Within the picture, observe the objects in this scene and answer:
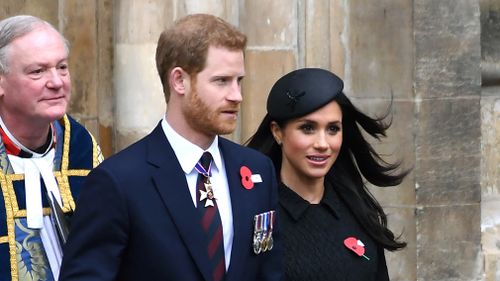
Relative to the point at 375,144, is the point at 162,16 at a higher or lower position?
higher

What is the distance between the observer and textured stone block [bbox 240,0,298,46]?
5605mm

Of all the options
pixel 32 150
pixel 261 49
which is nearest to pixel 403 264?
pixel 261 49

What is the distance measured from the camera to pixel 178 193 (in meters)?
3.20

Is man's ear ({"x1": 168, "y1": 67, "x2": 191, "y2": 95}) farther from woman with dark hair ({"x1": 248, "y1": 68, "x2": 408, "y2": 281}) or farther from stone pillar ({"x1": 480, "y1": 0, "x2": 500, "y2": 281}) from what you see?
stone pillar ({"x1": 480, "y1": 0, "x2": 500, "y2": 281})

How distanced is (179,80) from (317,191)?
104 cm

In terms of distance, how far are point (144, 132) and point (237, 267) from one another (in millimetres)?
2244

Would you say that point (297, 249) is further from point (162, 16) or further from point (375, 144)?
point (375, 144)

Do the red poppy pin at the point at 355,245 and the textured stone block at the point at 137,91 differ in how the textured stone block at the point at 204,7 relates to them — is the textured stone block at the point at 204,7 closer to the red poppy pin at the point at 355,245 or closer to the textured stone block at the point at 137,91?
the textured stone block at the point at 137,91

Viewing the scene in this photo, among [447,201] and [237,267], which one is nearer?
[237,267]

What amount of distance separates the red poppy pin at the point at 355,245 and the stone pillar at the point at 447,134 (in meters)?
2.17

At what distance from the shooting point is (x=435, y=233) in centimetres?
621

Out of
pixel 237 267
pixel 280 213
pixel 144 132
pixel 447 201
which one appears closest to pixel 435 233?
pixel 447 201

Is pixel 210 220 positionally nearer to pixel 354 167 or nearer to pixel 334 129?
pixel 334 129

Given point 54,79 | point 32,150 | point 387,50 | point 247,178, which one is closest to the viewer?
point 247,178
